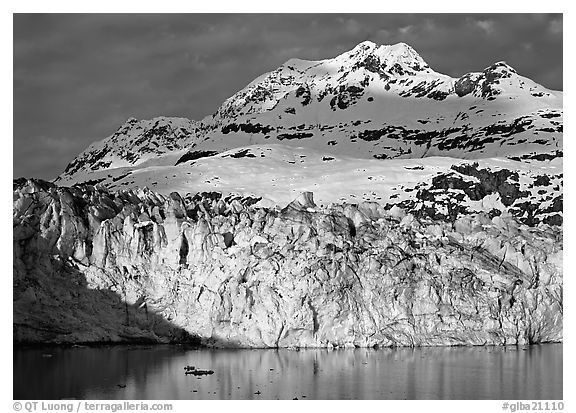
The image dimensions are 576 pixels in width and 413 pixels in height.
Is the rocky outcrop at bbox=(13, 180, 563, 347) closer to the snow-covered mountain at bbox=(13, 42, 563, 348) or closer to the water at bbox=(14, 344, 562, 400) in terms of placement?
the snow-covered mountain at bbox=(13, 42, 563, 348)

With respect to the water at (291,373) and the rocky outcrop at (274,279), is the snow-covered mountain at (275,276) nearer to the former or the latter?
the rocky outcrop at (274,279)

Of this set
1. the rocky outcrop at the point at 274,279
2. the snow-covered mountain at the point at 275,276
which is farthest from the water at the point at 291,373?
the rocky outcrop at the point at 274,279

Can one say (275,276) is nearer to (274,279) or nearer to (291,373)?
(274,279)

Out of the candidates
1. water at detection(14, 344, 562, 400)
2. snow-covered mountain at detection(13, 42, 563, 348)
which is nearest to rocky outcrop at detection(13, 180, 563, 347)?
snow-covered mountain at detection(13, 42, 563, 348)

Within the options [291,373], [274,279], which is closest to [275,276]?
[274,279]
